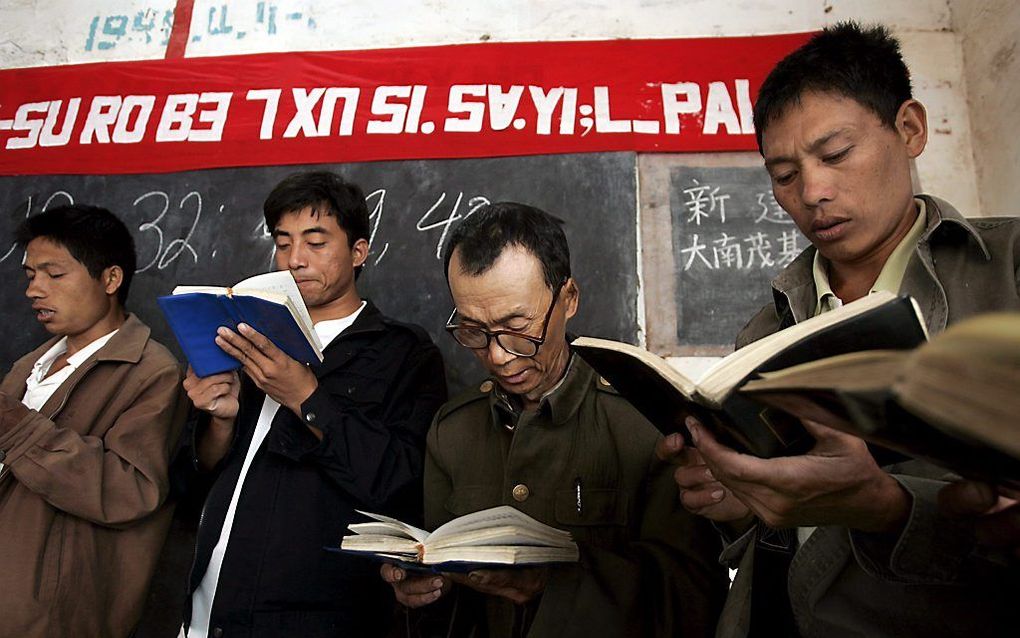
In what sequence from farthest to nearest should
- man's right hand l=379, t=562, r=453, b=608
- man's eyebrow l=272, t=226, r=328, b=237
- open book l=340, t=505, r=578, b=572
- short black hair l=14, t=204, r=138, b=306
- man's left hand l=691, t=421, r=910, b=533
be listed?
short black hair l=14, t=204, r=138, b=306, man's eyebrow l=272, t=226, r=328, b=237, man's right hand l=379, t=562, r=453, b=608, open book l=340, t=505, r=578, b=572, man's left hand l=691, t=421, r=910, b=533

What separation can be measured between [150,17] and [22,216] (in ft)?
3.29

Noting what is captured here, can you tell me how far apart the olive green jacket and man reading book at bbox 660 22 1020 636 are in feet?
0.46

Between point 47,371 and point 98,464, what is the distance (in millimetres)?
624

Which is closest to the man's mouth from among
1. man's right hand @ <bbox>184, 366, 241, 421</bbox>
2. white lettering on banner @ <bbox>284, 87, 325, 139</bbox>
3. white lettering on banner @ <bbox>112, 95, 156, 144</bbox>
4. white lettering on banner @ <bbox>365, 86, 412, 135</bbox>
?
man's right hand @ <bbox>184, 366, 241, 421</bbox>

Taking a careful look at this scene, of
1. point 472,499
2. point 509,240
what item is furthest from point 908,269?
point 472,499

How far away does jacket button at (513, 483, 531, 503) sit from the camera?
1673 mm

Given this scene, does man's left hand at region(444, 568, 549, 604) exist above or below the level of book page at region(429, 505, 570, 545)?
below

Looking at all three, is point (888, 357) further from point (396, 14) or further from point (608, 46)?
point (396, 14)

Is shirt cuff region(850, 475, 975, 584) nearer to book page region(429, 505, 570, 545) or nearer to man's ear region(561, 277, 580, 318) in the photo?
book page region(429, 505, 570, 545)

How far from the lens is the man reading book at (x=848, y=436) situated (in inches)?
37.8

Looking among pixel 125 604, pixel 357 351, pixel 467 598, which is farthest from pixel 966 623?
pixel 125 604

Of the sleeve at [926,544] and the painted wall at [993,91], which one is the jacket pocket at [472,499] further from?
the painted wall at [993,91]

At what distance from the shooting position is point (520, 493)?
167 cm

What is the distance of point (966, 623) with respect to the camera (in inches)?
41.3
